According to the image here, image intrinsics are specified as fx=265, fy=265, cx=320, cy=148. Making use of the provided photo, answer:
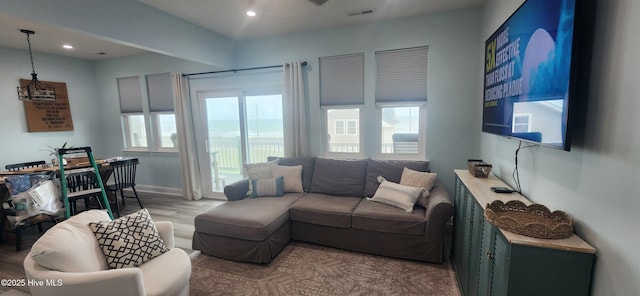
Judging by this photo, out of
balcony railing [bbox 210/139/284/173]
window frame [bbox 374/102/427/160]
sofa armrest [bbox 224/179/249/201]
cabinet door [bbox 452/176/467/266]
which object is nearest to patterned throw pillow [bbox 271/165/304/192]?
sofa armrest [bbox 224/179/249/201]

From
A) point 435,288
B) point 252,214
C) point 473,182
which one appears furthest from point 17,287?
point 473,182

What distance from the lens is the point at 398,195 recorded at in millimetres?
2828

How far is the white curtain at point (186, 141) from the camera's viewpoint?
14.7 ft

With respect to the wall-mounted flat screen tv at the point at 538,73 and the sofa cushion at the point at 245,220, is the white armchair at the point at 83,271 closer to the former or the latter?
the sofa cushion at the point at 245,220

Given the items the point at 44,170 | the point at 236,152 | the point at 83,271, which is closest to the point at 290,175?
the point at 236,152

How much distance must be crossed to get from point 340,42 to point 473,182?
245cm

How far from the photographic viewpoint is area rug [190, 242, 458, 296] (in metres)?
2.23

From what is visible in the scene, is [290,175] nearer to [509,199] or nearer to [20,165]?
[509,199]

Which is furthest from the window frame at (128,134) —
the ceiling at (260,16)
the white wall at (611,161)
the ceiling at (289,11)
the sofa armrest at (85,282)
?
the white wall at (611,161)

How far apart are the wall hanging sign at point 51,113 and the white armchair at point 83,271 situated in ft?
13.6

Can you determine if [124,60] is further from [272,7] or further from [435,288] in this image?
[435,288]

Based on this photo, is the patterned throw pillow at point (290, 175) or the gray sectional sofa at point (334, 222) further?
the patterned throw pillow at point (290, 175)

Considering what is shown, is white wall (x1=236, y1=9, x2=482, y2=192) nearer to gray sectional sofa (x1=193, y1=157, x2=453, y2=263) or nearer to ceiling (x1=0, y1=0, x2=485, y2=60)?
ceiling (x1=0, y1=0, x2=485, y2=60)

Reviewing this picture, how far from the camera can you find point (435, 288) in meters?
2.22
